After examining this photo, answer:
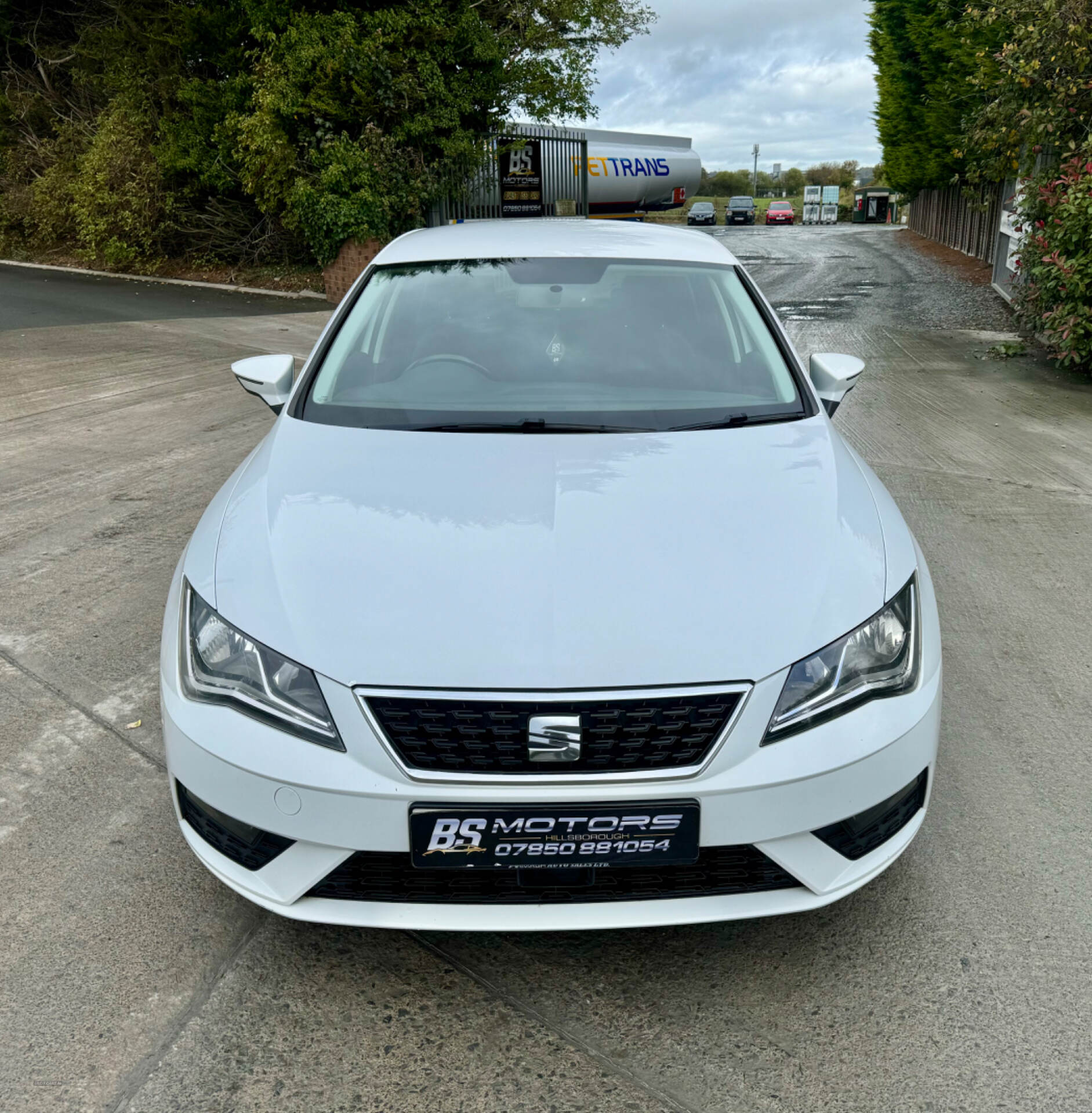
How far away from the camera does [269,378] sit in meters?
3.55

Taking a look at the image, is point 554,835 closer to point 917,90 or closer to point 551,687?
point 551,687

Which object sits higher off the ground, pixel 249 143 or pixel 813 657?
pixel 249 143

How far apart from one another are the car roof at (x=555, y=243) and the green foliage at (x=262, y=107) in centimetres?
1133

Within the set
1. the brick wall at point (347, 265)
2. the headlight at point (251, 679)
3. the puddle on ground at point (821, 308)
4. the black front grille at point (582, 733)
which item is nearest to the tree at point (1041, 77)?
the puddle on ground at point (821, 308)

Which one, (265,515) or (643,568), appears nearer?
(643,568)

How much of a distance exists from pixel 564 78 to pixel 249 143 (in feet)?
16.7

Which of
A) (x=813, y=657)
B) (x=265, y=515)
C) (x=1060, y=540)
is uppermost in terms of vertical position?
(x=265, y=515)

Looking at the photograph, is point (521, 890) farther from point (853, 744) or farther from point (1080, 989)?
point (1080, 989)

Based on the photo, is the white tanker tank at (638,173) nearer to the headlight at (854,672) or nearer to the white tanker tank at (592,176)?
the white tanker tank at (592,176)

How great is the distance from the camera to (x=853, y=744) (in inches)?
81.9

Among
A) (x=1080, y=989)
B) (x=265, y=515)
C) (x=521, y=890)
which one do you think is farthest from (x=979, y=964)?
(x=265, y=515)

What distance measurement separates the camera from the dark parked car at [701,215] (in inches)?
2108

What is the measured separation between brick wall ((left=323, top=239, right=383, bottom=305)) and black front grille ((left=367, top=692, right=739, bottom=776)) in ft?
45.9

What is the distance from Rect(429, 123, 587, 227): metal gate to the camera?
16.3 m
